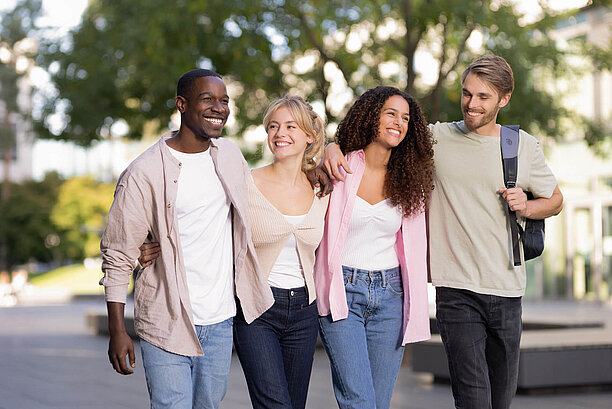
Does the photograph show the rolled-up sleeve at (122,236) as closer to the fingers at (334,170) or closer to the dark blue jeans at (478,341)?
the fingers at (334,170)

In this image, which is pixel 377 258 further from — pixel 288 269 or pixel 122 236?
pixel 122 236

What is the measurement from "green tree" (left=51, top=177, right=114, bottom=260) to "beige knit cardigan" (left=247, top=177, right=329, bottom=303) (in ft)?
157

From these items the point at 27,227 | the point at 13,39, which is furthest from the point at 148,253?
the point at 27,227

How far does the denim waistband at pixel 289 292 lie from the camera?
4.34m

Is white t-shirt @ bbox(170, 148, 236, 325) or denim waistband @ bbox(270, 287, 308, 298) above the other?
white t-shirt @ bbox(170, 148, 236, 325)

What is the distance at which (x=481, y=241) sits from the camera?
452cm

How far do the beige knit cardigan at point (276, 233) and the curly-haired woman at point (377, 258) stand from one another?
0.32ft

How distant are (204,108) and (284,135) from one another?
629 millimetres

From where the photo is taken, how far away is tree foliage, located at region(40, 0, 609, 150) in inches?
456

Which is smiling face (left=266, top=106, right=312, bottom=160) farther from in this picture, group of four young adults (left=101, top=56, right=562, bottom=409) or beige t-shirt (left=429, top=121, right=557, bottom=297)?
beige t-shirt (left=429, top=121, right=557, bottom=297)

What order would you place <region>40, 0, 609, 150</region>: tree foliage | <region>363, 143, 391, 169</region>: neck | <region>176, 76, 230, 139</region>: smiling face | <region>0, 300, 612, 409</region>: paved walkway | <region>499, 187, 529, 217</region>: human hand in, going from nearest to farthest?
<region>176, 76, 230, 139</region>: smiling face
<region>499, 187, 529, 217</region>: human hand
<region>363, 143, 391, 169</region>: neck
<region>0, 300, 612, 409</region>: paved walkway
<region>40, 0, 609, 150</region>: tree foliage

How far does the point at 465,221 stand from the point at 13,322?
1921 cm

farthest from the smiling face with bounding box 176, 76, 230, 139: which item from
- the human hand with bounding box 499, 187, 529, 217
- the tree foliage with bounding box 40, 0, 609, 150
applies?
the tree foliage with bounding box 40, 0, 609, 150

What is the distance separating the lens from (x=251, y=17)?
12.2 m
